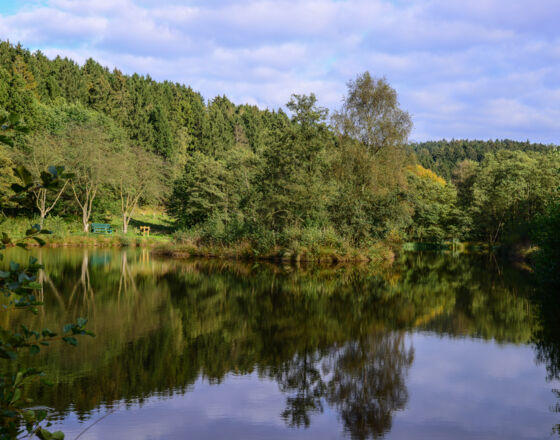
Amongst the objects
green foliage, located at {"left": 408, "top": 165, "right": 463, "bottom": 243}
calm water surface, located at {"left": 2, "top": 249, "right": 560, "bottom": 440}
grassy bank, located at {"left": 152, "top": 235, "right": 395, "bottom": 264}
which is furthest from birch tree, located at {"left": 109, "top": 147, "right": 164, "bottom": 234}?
calm water surface, located at {"left": 2, "top": 249, "right": 560, "bottom": 440}

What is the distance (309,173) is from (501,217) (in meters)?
31.2

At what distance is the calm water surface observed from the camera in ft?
21.2

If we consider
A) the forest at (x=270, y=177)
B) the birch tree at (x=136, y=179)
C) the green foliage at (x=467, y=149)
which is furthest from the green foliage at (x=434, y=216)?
the green foliage at (x=467, y=149)

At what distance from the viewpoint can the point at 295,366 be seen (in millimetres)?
8938

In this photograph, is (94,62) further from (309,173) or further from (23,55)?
(309,173)

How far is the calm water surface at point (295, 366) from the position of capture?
6.46 meters

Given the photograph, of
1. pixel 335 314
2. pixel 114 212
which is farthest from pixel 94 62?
pixel 335 314

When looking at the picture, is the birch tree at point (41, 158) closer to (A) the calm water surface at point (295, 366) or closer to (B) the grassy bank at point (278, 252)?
(B) the grassy bank at point (278, 252)

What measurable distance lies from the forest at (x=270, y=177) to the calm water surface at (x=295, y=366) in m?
4.05

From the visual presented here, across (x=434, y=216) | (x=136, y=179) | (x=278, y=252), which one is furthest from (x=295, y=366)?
(x=434, y=216)

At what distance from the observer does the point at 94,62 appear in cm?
9194

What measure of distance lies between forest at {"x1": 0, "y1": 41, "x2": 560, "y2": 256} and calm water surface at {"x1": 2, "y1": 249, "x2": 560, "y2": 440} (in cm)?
405

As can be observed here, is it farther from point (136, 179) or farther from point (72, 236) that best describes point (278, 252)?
point (136, 179)

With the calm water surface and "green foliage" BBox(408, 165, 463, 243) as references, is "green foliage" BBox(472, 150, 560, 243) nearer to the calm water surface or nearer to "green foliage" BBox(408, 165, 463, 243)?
"green foliage" BBox(408, 165, 463, 243)
